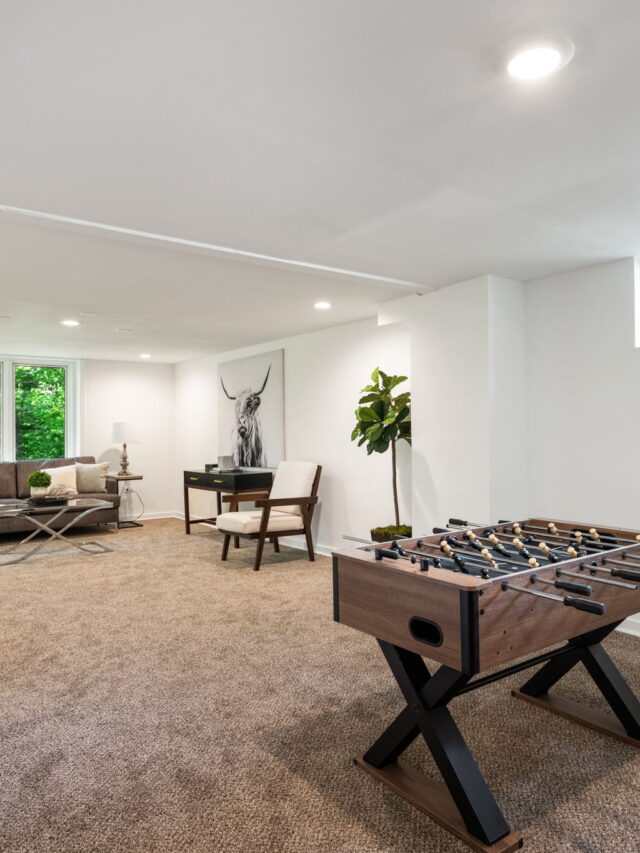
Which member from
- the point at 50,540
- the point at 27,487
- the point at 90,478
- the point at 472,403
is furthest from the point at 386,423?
the point at 27,487

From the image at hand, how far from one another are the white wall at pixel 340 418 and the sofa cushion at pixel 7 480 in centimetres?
341

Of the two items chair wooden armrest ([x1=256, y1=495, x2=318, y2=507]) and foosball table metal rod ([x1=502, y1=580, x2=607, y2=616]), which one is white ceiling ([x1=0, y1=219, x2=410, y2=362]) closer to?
chair wooden armrest ([x1=256, y1=495, x2=318, y2=507])

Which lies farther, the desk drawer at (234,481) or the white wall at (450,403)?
the desk drawer at (234,481)

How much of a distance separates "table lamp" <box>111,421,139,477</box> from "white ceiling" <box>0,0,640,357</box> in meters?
4.69

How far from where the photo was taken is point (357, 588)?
202 cm

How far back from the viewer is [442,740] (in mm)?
1864

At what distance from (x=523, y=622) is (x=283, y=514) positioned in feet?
12.9

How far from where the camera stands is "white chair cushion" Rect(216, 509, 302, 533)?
5.28 metres

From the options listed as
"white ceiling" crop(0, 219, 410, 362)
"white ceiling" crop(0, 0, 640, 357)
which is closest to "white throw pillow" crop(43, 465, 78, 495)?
"white ceiling" crop(0, 219, 410, 362)

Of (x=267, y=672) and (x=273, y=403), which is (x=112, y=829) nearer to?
(x=267, y=672)

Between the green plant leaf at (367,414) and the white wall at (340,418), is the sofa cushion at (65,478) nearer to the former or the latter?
the white wall at (340,418)

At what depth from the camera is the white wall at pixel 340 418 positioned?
17.3 ft

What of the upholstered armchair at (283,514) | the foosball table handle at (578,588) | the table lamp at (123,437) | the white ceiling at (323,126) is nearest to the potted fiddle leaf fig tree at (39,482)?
the table lamp at (123,437)

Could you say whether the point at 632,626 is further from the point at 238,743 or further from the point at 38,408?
the point at 38,408
